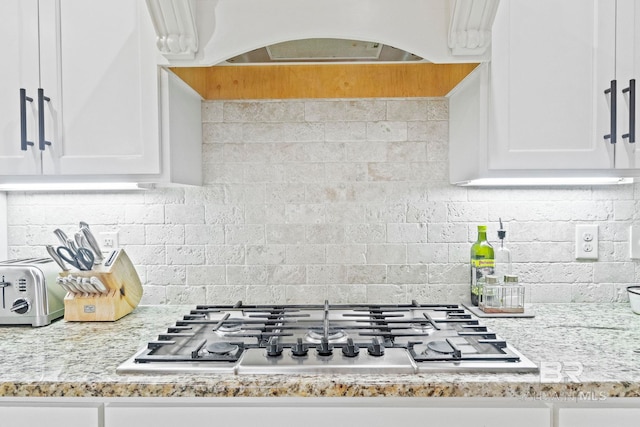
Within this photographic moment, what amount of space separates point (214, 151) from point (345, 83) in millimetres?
568

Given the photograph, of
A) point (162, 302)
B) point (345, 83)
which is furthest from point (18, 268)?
point (345, 83)

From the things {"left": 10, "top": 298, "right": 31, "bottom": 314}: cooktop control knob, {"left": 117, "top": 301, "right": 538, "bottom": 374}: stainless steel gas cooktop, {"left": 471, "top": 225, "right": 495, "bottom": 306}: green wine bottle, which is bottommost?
{"left": 117, "top": 301, "right": 538, "bottom": 374}: stainless steel gas cooktop

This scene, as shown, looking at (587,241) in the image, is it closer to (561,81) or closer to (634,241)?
(634,241)

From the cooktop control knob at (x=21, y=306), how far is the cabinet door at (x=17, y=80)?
0.41m

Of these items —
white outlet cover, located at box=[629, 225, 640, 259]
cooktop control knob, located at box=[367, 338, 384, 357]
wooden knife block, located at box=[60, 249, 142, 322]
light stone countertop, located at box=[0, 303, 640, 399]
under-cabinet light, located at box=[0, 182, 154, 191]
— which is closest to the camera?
light stone countertop, located at box=[0, 303, 640, 399]

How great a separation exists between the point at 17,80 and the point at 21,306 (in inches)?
28.3

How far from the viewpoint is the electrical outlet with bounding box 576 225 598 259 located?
1915 mm

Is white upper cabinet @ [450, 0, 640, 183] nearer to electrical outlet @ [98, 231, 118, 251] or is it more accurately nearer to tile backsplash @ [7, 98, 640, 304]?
tile backsplash @ [7, 98, 640, 304]

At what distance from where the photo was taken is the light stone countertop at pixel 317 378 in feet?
3.76

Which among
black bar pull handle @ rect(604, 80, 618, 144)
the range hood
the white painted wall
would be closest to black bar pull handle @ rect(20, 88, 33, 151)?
the white painted wall

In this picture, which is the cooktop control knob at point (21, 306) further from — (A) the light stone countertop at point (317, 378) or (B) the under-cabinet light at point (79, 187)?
(B) the under-cabinet light at point (79, 187)

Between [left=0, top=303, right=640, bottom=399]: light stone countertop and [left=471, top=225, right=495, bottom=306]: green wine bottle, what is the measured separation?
0.37 m

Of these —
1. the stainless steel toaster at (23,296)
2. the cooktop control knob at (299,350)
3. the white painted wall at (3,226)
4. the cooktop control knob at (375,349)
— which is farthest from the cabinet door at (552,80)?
the white painted wall at (3,226)

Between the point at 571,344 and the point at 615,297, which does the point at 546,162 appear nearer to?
the point at 571,344
